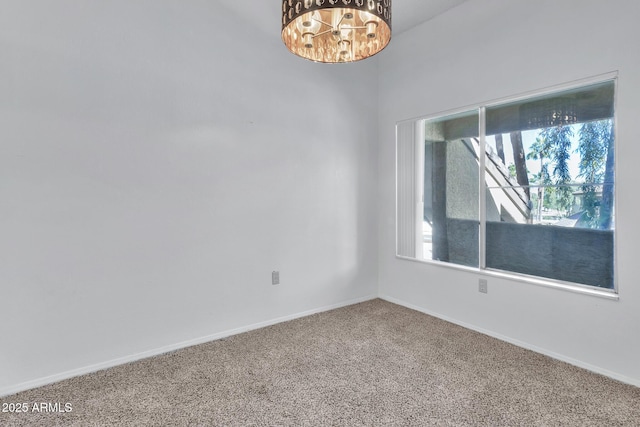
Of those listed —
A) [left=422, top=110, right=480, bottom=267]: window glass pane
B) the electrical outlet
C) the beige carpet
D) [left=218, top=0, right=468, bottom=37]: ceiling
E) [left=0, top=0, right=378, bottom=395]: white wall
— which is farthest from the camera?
[left=422, top=110, right=480, bottom=267]: window glass pane

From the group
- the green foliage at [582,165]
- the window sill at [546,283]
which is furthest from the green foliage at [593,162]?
the window sill at [546,283]

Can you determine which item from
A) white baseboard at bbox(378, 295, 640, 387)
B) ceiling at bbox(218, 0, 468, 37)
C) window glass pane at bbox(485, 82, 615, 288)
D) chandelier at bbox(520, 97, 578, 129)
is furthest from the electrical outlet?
ceiling at bbox(218, 0, 468, 37)

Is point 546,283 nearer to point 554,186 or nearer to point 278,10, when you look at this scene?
point 554,186

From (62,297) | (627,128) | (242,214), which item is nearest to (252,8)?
(242,214)

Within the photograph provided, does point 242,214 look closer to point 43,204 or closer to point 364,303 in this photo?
point 43,204

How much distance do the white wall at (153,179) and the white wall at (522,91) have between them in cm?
72

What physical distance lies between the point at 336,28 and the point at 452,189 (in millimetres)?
2108

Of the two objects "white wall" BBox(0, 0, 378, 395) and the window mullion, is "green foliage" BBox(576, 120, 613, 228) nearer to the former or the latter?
the window mullion

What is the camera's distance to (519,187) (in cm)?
277

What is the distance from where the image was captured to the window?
2363 millimetres

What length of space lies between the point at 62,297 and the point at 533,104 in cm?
373

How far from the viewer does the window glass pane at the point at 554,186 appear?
7.66ft

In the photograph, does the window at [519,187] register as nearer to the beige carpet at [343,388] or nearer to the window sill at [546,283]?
the window sill at [546,283]

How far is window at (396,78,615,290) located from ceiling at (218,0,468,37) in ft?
3.24
